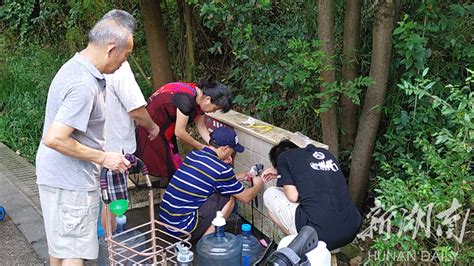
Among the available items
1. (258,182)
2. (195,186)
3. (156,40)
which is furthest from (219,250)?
(156,40)

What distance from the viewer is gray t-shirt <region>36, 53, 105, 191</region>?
237cm

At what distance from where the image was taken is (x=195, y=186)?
3578mm

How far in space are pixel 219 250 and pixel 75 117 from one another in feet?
5.02

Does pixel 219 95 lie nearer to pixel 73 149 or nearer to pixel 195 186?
pixel 195 186

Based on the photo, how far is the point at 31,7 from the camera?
39.0 ft

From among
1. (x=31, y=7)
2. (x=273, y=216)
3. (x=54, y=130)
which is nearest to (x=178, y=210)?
(x=273, y=216)

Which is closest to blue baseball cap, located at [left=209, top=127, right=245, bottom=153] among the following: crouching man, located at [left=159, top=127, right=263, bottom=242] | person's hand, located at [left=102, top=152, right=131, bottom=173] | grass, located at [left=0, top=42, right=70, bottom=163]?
crouching man, located at [left=159, top=127, right=263, bottom=242]

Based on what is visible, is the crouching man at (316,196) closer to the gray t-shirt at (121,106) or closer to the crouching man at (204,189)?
the crouching man at (204,189)

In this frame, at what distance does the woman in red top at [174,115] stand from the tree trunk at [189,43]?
249 centimetres

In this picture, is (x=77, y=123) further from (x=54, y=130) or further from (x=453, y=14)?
(x=453, y=14)

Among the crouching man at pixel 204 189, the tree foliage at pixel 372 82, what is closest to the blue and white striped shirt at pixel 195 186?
the crouching man at pixel 204 189

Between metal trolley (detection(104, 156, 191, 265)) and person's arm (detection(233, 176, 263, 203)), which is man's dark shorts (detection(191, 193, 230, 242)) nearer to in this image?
person's arm (detection(233, 176, 263, 203))

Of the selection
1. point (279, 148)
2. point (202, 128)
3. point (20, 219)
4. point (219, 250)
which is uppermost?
point (279, 148)

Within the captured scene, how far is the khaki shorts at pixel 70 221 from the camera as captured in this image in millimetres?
2580
